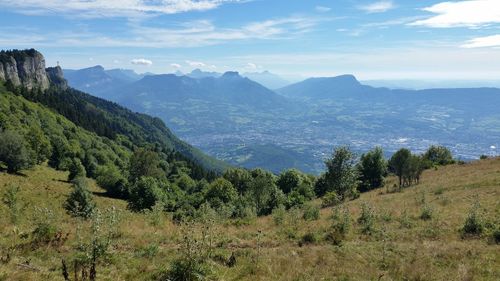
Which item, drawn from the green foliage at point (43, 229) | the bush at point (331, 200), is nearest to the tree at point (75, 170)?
the bush at point (331, 200)

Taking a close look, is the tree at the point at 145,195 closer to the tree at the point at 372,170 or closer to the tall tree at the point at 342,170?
the tall tree at the point at 342,170

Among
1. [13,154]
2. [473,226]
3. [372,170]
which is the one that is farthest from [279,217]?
[13,154]

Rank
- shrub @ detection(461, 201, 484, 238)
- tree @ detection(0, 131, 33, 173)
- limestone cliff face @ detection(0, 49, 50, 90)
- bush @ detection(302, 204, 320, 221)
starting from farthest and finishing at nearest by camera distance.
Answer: limestone cliff face @ detection(0, 49, 50, 90)
tree @ detection(0, 131, 33, 173)
bush @ detection(302, 204, 320, 221)
shrub @ detection(461, 201, 484, 238)

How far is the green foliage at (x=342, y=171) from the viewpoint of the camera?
167ft

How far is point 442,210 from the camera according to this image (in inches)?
946

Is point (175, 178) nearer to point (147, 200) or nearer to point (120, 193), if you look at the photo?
point (120, 193)

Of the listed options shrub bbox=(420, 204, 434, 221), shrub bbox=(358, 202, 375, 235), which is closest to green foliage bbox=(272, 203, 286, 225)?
shrub bbox=(358, 202, 375, 235)

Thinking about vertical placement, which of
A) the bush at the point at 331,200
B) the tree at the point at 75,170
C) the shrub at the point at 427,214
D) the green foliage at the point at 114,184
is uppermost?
the shrub at the point at 427,214

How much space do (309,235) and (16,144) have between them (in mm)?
62985

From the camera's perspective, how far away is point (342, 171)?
168ft

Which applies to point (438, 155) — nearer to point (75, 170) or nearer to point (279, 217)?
point (279, 217)

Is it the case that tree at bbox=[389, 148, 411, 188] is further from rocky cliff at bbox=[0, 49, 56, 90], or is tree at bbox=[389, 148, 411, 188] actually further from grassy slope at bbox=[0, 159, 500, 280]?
rocky cliff at bbox=[0, 49, 56, 90]

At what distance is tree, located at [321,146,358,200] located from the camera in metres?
50.9

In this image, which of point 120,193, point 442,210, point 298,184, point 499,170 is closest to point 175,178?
point 120,193
